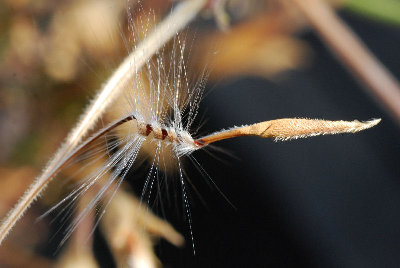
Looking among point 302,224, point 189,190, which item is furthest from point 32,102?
point 302,224

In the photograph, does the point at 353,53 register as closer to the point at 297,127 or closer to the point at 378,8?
the point at 378,8

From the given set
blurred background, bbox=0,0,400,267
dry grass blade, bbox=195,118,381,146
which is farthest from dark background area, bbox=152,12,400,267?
dry grass blade, bbox=195,118,381,146

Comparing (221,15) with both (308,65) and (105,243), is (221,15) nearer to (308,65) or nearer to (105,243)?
(308,65)

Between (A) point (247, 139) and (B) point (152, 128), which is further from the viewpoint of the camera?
(A) point (247, 139)

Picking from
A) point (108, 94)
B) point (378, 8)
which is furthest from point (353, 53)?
point (108, 94)

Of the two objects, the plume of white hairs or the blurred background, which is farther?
the blurred background

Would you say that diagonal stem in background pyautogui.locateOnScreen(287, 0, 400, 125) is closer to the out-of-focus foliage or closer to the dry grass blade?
the out-of-focus foliage
